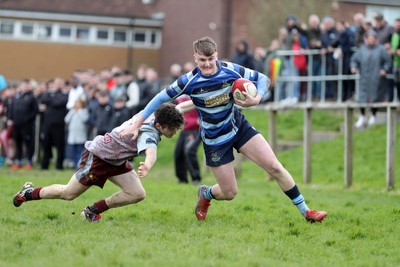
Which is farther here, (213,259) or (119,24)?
(119,24)

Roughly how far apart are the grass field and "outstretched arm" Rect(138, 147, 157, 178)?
67 cm

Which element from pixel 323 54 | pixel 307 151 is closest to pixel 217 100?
pixel 307 151

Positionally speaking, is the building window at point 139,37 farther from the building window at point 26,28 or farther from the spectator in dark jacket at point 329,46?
the spectator in dark jacket at point 329,46

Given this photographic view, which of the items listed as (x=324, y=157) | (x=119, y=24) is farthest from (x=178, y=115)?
(x=119, y=24)

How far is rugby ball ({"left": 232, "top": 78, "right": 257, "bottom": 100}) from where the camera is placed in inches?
357

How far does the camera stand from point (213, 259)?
732 cm

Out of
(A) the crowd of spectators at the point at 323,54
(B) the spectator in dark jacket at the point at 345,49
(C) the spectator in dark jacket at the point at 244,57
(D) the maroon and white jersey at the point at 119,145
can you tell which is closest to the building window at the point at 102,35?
(A) the crowd of spectators at the point at 323,54

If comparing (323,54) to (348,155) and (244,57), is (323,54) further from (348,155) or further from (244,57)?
(348,155)

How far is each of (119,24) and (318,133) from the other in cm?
2751

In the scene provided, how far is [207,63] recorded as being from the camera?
9.27 m

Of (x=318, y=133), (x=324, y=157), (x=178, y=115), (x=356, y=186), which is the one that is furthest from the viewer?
(x=318, y=133)

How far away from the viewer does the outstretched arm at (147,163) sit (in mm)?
8539

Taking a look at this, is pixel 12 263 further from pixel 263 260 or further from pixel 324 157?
pixel 324 157

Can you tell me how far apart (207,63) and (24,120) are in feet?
45.8
